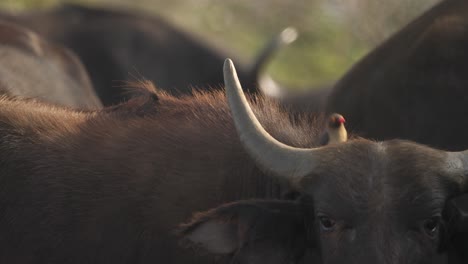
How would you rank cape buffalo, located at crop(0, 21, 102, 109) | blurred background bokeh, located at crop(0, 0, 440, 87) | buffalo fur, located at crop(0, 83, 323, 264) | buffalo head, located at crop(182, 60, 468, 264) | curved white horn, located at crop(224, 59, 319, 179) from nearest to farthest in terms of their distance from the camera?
buffalo head, located at crop(182, 60, 468, 264)
curved white horn, located at crop(224, 59, 319, 179)
buffalo fur, located at crop(0, 83, 323, 264)
cape buffalo, located at crop(0, 21, 102, 109)
blurred background bokeh, located at crop(0, 0, 440, 87)

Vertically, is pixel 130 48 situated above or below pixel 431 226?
below

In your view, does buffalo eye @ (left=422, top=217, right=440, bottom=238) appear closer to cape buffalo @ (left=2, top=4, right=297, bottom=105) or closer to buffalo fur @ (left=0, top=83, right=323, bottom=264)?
buffalo fur @ (left=0, top=83, right=323, bottom=264)

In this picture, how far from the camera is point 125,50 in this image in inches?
560

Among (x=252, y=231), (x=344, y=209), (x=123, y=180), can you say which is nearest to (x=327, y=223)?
(x=344, y=209)

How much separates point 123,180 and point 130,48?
8.30 m

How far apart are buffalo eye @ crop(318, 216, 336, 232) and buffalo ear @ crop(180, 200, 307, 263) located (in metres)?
0.18

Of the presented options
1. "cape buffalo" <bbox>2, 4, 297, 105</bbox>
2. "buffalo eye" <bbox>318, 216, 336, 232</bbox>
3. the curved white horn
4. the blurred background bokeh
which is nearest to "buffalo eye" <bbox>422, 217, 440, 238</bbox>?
"buffalo eye" <bbox>318, 216, 336, 232</bbox>

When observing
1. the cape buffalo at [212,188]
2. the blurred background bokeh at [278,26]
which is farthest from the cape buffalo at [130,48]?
the cape buffalo at [212,188]

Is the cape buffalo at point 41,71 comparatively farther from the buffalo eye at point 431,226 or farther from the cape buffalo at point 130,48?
the buffalo eye at point 431,226

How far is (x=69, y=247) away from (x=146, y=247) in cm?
39

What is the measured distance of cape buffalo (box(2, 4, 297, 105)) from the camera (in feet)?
45.5

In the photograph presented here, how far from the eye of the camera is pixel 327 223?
529cm

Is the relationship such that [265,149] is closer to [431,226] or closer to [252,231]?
[252,231]

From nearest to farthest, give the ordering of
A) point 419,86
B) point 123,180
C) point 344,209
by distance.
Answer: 1. point 344,209
2. point 123,180
3. point 419,86
